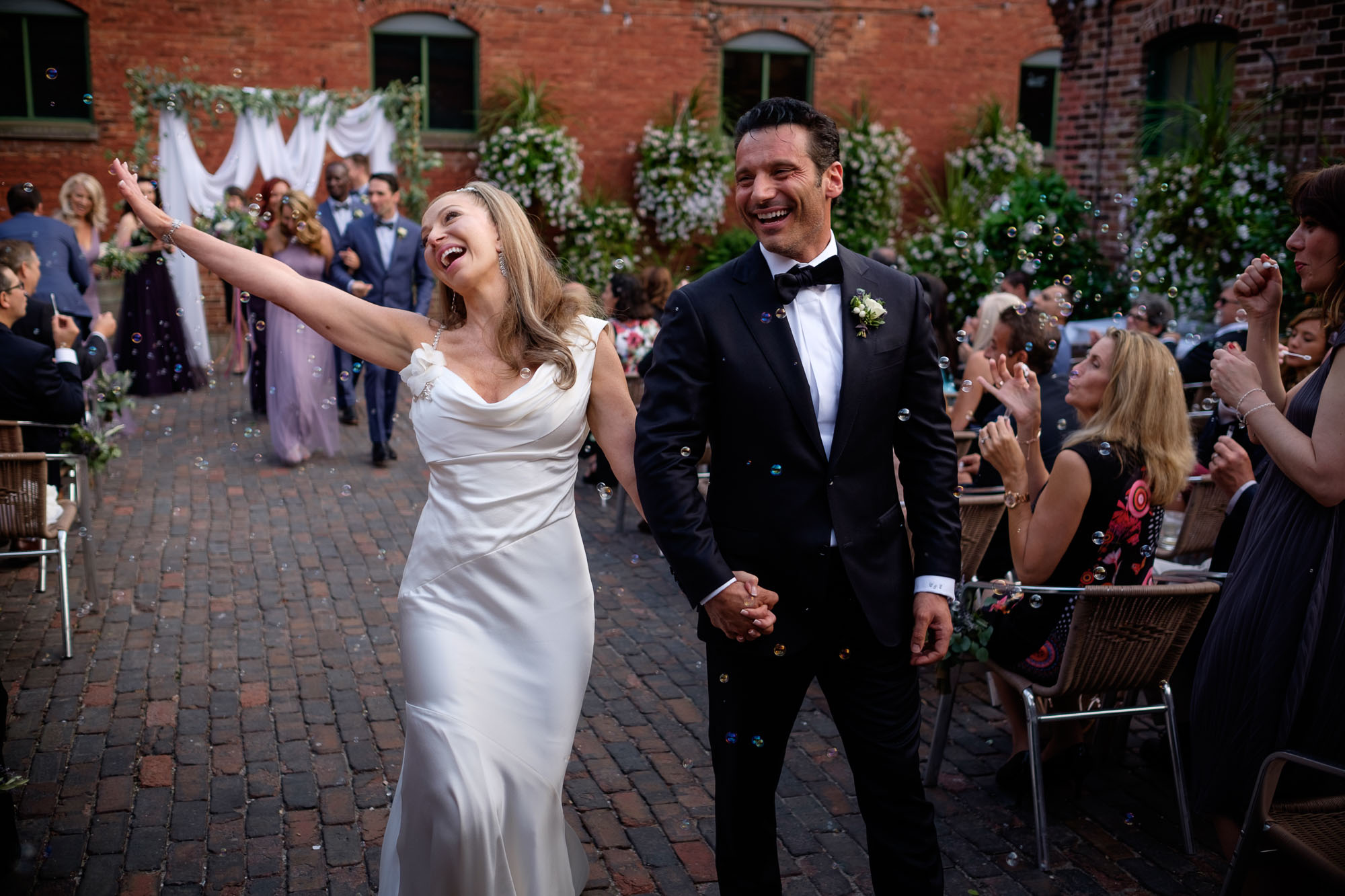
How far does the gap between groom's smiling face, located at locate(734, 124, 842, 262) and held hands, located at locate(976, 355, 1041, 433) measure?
4.47ft

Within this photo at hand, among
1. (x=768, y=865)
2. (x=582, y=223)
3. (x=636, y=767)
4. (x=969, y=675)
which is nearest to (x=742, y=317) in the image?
(x=768, y=865)

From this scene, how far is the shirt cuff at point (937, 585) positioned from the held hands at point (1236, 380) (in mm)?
1113

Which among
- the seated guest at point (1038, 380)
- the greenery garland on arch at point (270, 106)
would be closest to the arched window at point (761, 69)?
the greenery garland on arch at point (270, 106)

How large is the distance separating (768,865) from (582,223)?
14.5 meters

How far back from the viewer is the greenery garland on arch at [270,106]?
46.9 ft

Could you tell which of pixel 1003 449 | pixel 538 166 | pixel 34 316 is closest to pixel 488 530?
pixel 1003 449

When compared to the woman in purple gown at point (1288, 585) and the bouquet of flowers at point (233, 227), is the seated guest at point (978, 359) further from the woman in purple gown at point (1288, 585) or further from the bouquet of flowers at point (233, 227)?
the bouquet of flowers at point (233, 227)

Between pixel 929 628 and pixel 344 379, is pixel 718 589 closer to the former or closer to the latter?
pixel 929 628

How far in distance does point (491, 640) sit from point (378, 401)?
6862 millimetres

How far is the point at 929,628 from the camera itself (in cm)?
288

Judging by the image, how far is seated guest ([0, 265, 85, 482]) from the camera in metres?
6.09

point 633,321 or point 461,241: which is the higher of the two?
point 461,241

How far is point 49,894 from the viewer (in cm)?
347

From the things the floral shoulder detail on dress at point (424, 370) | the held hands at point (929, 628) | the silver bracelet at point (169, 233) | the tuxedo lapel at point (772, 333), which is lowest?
the held hands at point (929, 628)
